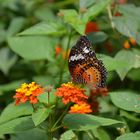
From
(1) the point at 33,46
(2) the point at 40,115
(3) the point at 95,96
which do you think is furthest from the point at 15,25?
(2) the point at 40,115

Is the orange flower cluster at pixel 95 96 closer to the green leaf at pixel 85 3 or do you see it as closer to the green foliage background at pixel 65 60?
the green foliage background at pixel 65 60

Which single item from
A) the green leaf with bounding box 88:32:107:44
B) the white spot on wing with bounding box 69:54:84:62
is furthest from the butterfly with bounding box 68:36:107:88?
the green leaf with bounding box 88:32:107:44

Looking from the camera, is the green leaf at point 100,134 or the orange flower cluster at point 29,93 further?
the green leaf at point 100,134

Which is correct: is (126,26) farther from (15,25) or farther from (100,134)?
(15,25)

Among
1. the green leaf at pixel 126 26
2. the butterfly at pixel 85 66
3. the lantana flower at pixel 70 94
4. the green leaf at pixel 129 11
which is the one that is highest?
the green leaf at pixel 129 11

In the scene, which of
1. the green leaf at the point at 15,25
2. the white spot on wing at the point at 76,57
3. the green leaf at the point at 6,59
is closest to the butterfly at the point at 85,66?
the white spot on wing at the point at 76,57

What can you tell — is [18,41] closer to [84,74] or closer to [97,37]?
[97,37]

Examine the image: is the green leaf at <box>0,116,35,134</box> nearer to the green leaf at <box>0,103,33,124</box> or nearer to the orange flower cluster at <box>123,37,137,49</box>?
the green leaf at <box>0,103,33,124</box>

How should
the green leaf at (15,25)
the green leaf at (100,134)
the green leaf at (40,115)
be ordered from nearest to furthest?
the green leaf at (40,115)
the green leaf at (100,134)
the green leaf at (15,25)
